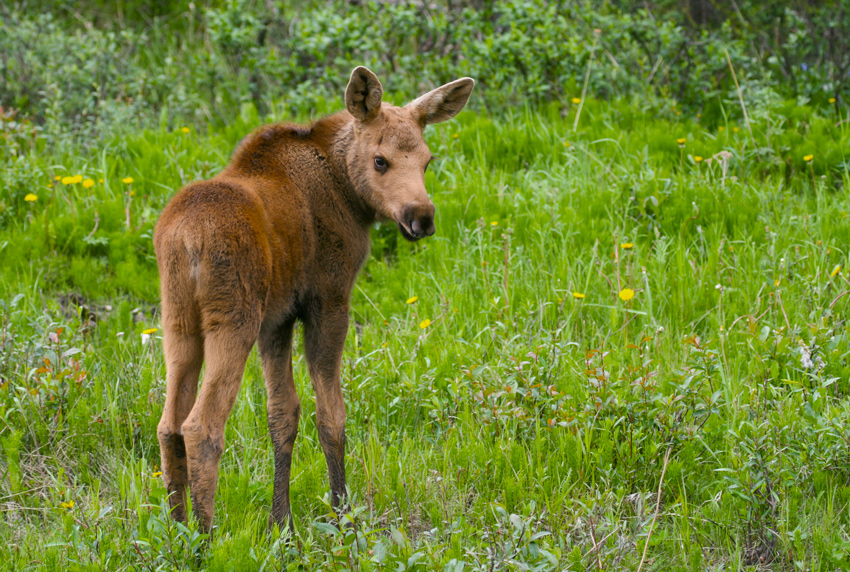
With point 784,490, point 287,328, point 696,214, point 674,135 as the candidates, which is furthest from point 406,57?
point 784,490

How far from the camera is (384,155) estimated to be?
421 cm

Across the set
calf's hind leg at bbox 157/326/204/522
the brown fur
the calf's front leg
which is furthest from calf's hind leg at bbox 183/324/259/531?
the calf's front leg

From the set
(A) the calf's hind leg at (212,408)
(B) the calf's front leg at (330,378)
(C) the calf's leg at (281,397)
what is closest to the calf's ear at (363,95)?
(B) the calf's front leg at (330,378)

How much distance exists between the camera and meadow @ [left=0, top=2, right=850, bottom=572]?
3814mm

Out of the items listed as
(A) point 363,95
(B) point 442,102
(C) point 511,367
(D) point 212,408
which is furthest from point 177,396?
(B) point 442,102

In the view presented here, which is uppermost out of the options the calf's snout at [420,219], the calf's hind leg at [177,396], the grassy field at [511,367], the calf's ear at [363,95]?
the calf's ear at [363,95]

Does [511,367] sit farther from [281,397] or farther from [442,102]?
[442,102]

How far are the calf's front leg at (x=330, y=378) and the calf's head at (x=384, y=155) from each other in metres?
0.56

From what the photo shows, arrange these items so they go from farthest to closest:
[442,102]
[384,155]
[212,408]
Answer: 1. [442,102]
2. [384,155]
3. [212,408]

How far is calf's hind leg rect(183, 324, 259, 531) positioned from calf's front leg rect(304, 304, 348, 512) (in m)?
0.66

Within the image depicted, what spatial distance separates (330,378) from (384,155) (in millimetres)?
1159

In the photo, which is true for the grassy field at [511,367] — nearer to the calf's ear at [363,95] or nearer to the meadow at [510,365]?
the meadow at [510,365]

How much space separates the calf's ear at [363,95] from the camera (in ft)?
13.8

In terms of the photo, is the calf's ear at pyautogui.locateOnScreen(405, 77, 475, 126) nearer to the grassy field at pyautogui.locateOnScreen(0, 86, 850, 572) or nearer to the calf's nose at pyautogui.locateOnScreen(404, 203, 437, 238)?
the calf's nose at pyautogui.locateOnScreen(404, 203, 437, 238)
